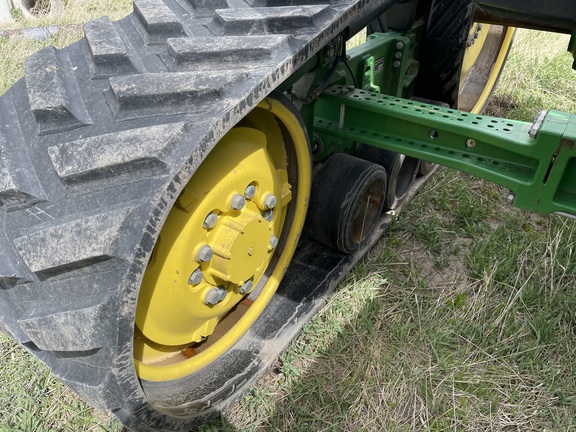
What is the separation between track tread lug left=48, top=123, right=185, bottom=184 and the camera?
93 centimetres

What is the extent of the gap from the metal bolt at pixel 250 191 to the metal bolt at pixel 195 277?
0.78 feet

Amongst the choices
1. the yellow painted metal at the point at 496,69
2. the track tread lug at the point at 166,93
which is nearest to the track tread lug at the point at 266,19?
the track tread lug at the point at 166,93

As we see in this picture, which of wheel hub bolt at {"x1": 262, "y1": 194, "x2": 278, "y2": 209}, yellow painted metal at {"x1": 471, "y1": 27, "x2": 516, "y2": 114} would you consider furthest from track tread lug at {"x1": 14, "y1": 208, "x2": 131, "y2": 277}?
yellow painted metal at {"x1": 471, "y1": 27, "x2": 516, "y2": 114}

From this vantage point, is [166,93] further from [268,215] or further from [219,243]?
[268,215]

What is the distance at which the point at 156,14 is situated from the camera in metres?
1.18

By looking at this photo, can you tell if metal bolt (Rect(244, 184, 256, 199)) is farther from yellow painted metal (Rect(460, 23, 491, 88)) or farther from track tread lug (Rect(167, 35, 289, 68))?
yellow painted metal (Rect(460, 23, 491, 88))

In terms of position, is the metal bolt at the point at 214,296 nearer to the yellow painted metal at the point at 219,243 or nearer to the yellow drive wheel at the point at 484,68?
the yellow painted metal at the point at 219,243

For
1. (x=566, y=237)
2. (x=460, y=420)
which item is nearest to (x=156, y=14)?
(x=460, y=420)

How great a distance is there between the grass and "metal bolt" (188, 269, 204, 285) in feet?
1.66

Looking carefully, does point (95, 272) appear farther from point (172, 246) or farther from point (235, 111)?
point (235, 111)

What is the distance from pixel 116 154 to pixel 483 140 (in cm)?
102

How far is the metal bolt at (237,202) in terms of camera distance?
4.32 feet

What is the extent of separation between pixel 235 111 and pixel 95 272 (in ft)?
1.29

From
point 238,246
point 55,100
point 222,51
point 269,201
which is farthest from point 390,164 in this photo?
point 55,100
